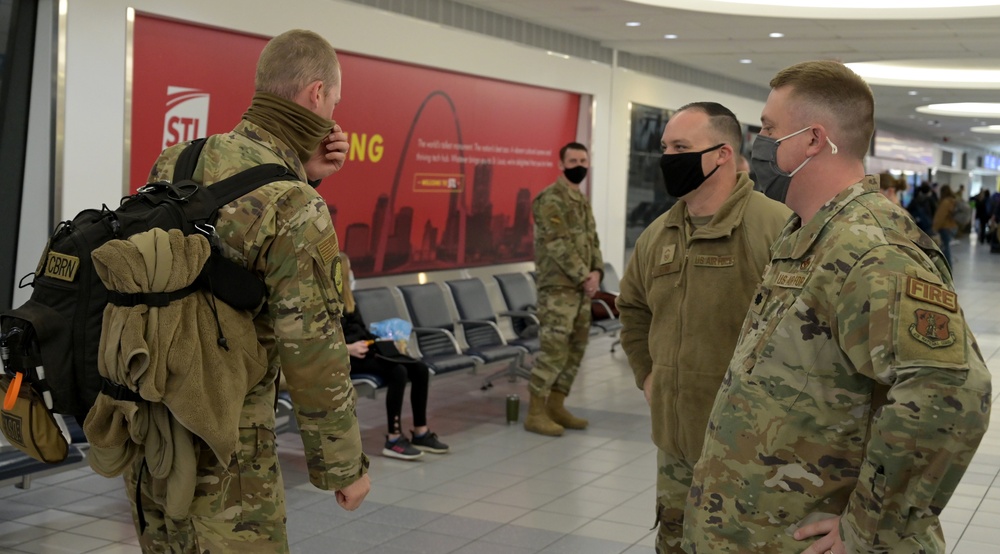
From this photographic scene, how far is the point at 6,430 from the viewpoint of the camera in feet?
7.56

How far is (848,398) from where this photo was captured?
1.95 m

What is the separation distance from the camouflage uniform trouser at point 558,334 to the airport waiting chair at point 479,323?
2.56 feet

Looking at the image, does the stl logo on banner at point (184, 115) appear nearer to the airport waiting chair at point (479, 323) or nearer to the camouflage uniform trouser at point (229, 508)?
the airport waiting chair at point (479, 323)

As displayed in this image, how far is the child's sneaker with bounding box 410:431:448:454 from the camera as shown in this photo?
253 inches

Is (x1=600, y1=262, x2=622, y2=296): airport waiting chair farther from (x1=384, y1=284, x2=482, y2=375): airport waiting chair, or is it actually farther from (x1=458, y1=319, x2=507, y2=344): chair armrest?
(x1=384, y1=284, x2=482, y2=375): airport waiting chair

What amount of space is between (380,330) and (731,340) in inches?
161

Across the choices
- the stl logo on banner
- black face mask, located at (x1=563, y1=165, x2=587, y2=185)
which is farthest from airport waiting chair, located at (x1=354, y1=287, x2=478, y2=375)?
the stl logo on banner

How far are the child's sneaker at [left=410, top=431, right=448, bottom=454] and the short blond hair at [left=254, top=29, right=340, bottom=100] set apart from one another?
13.7 ft

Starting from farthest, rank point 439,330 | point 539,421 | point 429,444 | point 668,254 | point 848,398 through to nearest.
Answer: point 439,330 → point 539,421 → point 429,444 → point 668,254 → point 848,398

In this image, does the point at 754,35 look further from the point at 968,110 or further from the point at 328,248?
the point at 968,110

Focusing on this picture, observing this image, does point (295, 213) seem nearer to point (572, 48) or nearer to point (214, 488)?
point (214, 488)

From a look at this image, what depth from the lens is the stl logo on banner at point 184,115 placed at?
646cm

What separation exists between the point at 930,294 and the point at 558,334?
5320 mm

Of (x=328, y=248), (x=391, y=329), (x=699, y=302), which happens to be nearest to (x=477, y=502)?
(x=391, y=329)
